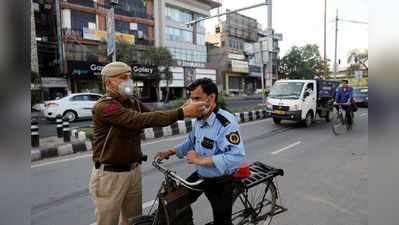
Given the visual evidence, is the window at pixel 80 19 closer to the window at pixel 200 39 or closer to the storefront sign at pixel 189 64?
the storefront sign at pixel 189 64

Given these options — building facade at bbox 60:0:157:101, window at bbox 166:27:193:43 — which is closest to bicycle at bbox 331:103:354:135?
building facade at bbox 60:0:157:101

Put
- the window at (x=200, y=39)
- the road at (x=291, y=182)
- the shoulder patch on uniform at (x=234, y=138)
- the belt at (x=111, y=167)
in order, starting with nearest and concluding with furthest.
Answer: the shoulder patch on uniform at (x=234, y=138), the belt at (x=111, y=167), the road at (x=291, y=182), the window at (x=200, y=39)

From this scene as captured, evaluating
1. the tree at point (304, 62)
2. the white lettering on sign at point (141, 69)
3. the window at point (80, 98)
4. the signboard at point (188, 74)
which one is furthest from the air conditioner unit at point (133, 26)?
the tree at point (304, 62)

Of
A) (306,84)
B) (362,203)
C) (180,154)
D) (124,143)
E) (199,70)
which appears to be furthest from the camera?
(199,70)

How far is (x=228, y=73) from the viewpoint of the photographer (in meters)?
43.2

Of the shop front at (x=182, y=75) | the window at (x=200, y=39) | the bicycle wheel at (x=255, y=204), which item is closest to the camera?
the bicycle wheel at (x=255, y=204)

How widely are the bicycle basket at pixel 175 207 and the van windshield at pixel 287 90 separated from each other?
9.12 metres

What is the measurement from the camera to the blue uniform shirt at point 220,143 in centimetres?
202

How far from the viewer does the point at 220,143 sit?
2.09m

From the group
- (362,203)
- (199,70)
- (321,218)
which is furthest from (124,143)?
(199,70)

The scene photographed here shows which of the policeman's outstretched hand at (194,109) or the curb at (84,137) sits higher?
the policeman's outstretched hand at (194,109)

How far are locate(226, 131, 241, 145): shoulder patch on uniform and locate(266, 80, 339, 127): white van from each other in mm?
8693
